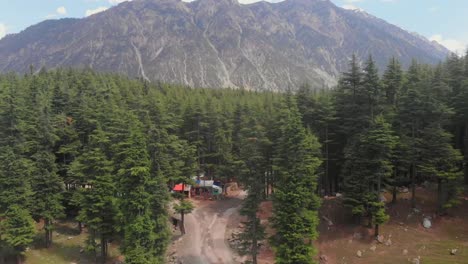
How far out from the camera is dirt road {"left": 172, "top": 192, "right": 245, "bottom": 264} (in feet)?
127

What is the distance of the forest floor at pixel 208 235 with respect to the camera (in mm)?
38594

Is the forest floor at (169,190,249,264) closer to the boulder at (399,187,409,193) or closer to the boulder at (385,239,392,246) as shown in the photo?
the boulder at (385,239,392,246)

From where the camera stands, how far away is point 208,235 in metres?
44.4

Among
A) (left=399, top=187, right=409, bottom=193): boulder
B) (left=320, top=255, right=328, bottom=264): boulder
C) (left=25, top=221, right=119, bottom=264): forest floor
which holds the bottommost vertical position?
(left=25, top=221, right=119, bottom=264): forest floor

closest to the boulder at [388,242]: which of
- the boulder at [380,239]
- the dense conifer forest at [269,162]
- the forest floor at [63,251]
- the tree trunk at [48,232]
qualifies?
the boulder at [380,239]

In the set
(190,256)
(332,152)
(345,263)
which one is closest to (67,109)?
(190,256)

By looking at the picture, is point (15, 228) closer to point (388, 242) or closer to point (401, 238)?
point (388, 242)

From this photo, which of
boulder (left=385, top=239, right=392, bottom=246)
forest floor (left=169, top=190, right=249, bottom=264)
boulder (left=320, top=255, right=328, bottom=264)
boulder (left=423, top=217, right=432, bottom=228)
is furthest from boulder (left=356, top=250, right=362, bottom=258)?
forest floor (left=169, top=190, right=249, bottom=264)

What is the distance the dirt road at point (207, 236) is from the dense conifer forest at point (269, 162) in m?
3.74

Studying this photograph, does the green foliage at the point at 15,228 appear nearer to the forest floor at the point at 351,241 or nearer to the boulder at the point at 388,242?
the forest floor at the point at 351,241

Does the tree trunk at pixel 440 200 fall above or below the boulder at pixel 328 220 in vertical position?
above

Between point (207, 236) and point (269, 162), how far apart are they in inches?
484

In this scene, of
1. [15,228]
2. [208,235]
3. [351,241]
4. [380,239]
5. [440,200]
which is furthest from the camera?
[208,235]

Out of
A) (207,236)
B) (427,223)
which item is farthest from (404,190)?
(207,236)
